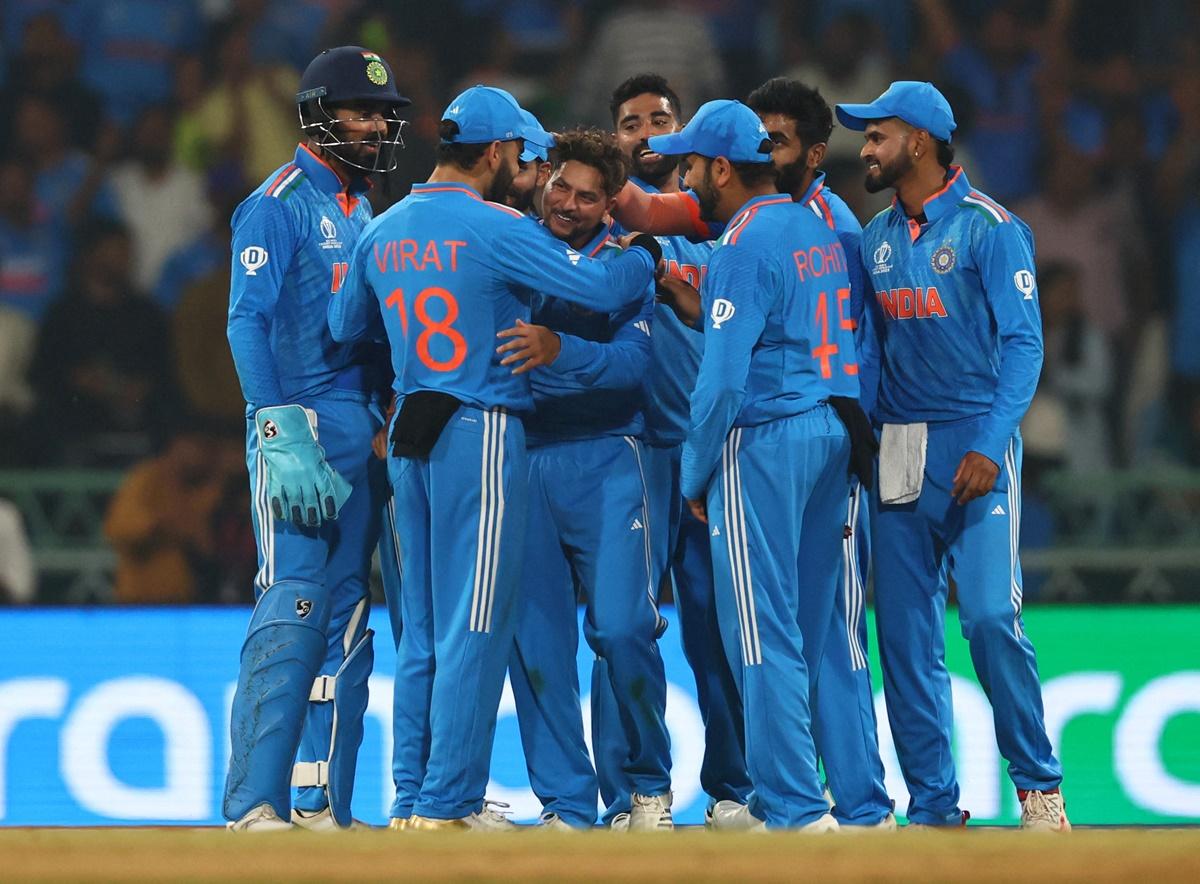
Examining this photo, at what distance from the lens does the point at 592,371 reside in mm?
5473

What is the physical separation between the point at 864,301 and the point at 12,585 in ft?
15.8

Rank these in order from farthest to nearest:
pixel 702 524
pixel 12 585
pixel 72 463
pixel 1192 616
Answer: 1. pixel 72 463
2. pixel 12 585
3. pixel 1192 616
4. pixel 702 524

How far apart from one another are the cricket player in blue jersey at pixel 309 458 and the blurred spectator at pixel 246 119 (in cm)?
425

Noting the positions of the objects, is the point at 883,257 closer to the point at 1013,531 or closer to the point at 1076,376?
the point at 1013,531

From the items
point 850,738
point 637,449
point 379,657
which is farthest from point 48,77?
point 850,738

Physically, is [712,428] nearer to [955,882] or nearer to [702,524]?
[702,524]

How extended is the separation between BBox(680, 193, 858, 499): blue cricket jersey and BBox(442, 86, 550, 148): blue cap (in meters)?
0.72

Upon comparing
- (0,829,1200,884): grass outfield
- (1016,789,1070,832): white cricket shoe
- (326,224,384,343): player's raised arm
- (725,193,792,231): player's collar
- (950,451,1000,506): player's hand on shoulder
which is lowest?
(1016,789,1070,832): white cricket shoe

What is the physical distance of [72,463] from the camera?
31.0 feet

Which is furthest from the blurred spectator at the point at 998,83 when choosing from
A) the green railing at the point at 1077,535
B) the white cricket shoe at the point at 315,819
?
the white cricket shoe at the point at 315,819

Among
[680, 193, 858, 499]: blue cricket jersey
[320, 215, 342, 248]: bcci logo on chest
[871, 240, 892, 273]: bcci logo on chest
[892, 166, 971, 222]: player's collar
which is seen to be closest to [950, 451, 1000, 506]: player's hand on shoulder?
[680, 193, 858, 499]: blue cricket jersey

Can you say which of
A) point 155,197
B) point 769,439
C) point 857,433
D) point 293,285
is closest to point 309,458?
point 293,285

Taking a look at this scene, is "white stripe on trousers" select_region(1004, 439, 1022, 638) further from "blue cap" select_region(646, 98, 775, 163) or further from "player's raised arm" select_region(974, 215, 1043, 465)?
"blue cap" select_region(646, 98, 775, 163)

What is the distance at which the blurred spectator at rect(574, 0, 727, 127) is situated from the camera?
9719mm
